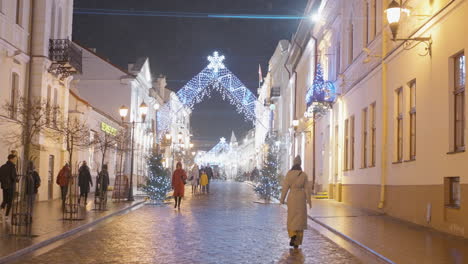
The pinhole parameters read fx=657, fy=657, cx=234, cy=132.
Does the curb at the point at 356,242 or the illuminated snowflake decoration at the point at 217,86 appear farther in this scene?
the illuminated snowflake decoration at the point at 217,86

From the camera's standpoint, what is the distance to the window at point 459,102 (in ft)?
46.7

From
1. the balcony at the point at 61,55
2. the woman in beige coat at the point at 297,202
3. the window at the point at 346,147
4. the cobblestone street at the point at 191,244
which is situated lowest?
the cobblestone street at the point at 191,244

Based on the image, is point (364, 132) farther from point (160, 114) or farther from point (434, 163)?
point (160, 114)

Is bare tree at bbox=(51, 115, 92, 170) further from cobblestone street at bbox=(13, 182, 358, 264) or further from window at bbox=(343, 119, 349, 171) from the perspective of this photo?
window at bbox=(343, 119, 349, 171)

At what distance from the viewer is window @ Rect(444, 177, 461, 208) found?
14.6 m

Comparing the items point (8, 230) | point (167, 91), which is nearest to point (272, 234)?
point (8, 230)

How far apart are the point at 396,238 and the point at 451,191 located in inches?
81.8

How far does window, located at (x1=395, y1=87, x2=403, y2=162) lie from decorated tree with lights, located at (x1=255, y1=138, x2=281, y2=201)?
13.1 metres

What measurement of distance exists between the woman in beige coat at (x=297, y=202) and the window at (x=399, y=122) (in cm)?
712

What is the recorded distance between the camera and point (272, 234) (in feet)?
50.9

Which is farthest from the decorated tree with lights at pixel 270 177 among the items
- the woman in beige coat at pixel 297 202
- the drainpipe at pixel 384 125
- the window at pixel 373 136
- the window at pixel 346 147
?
the woman in beige coat at pixel 297 202

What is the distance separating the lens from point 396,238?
A: 13.8 m

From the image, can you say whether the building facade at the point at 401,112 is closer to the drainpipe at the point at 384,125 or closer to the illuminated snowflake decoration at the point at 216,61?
the drainpipe at the point at 384,125

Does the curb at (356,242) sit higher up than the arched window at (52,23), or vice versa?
the arched window at (52,23)
